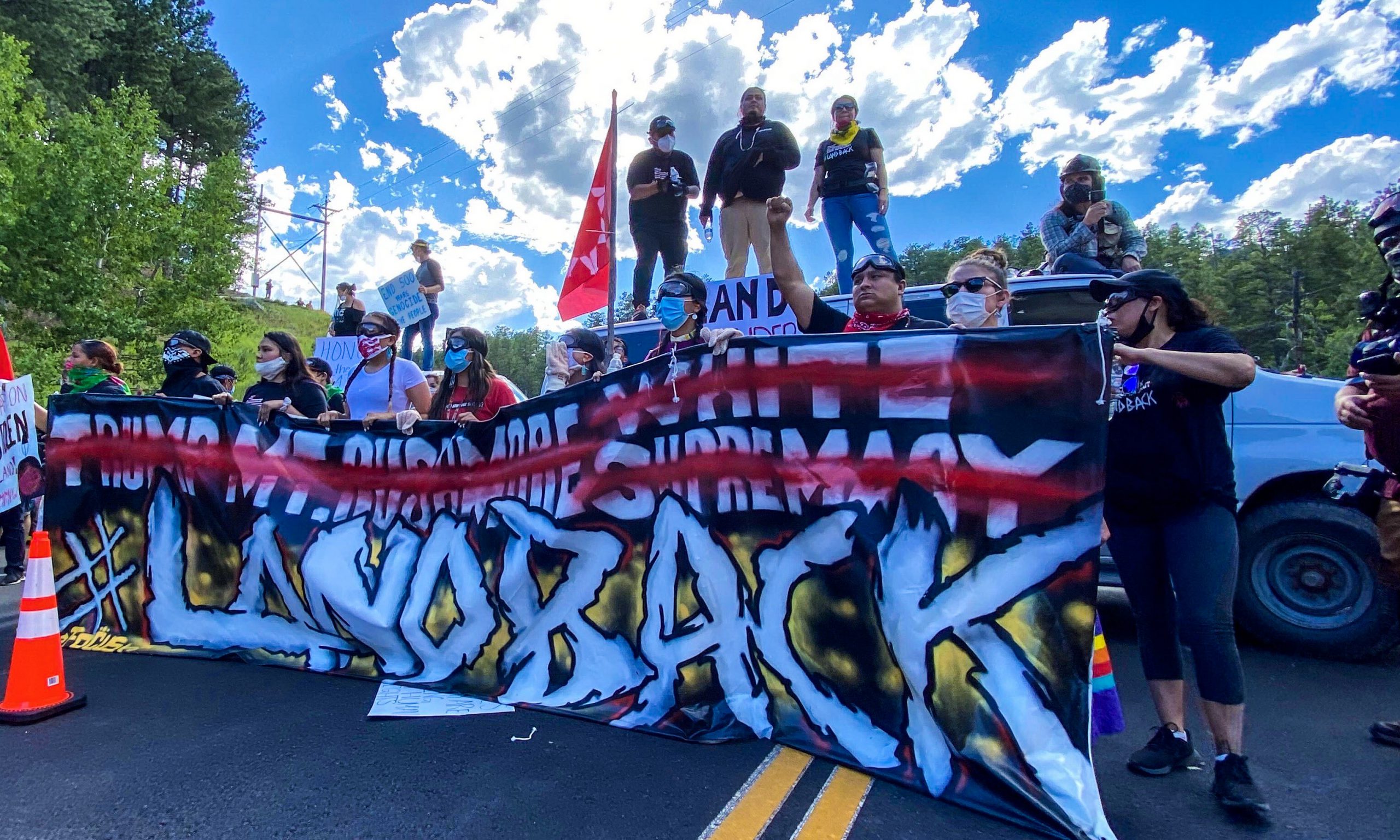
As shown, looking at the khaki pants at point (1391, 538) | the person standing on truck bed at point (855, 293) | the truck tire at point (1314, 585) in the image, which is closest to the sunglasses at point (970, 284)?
the person standing on truck bed at point (855, 293)

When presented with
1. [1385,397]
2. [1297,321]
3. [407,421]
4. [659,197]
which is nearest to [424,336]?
[659,197]

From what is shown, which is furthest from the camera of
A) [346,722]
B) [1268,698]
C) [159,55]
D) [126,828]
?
[159,55]

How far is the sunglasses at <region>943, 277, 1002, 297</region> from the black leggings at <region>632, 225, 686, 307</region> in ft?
16.6

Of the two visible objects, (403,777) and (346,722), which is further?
(346,722)

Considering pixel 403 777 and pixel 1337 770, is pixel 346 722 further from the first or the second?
pixel 1337 770

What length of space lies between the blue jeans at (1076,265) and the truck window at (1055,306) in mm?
491

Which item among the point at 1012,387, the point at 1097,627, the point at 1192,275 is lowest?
the point at 1097,627

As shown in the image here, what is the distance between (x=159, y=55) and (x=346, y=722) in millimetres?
34571

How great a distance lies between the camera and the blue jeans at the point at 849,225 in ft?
21.4

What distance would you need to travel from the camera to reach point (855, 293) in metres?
3.45

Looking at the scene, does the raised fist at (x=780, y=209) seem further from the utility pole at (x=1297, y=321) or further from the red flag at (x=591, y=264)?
the utility pole at (x=1297, y=321)

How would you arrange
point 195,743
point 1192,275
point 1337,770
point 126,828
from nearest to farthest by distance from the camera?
point 126,828
point 1337,770
point 195,743
point 1192,275

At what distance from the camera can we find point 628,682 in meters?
3.16

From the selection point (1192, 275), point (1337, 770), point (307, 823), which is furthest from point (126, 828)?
point (1192, 275)
